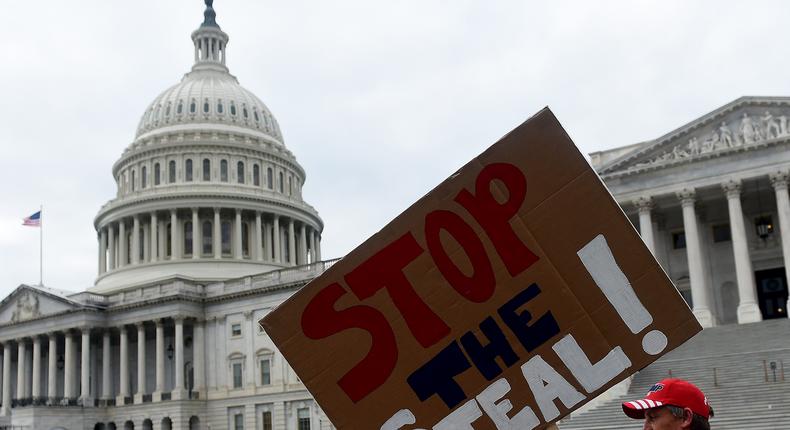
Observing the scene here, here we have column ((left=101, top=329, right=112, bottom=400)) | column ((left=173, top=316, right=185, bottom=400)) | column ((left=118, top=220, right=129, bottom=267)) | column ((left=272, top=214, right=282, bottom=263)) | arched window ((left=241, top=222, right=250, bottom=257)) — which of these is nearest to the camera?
column ((left=173, top=316, right=185, bottom=400))

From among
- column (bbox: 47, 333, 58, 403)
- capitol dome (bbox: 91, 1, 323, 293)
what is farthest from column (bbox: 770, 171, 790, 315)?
column (bbox: 47, 333, 58, 403)

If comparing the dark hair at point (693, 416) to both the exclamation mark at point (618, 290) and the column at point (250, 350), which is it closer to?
the exclamation mark at point (618, 290)

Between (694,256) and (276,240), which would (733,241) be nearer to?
(694,256)

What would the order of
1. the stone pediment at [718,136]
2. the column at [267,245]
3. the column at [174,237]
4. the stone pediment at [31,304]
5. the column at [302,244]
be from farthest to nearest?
→ the column at [302,244], the column at [267,245], the column at [174,237], the stone pediment at [31,304], the stone pediment at [718,136]

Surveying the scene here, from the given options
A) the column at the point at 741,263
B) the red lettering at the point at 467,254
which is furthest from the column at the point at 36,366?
the red lettering at the point at 467,254

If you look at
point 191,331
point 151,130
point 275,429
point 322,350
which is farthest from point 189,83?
point 322,350

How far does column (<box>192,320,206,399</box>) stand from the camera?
8100cm

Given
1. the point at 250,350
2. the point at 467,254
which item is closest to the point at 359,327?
the point at 467,254

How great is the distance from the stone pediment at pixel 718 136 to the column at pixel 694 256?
231 centimetres

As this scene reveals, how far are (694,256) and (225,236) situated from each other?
54723 mm

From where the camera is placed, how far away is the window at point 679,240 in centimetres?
6275

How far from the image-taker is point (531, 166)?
675 centimetres

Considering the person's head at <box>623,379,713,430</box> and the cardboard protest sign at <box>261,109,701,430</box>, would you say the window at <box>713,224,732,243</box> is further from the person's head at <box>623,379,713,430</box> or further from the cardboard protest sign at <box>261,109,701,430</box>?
the person's head at <box>623,379,713,430</box>

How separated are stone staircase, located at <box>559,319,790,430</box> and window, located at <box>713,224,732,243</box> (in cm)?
1077
